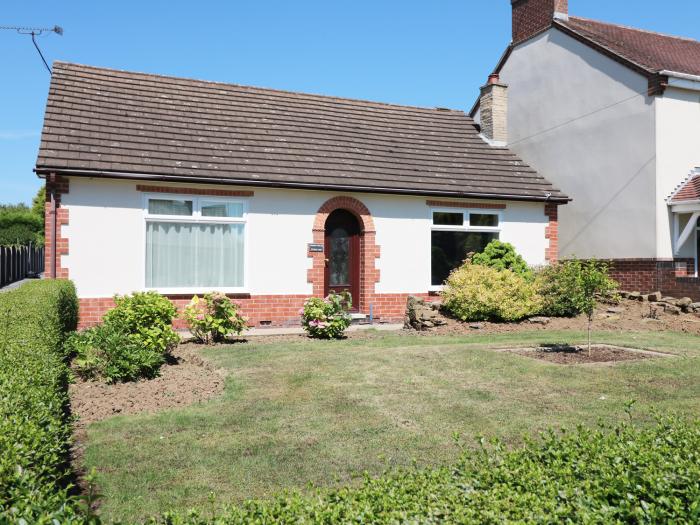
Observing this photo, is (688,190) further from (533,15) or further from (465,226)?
(533,15)

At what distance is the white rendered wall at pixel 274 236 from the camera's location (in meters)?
13.0

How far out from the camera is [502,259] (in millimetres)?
15617

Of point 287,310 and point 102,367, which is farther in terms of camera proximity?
point 287,310

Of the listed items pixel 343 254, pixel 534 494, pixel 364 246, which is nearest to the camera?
pixel 534 494

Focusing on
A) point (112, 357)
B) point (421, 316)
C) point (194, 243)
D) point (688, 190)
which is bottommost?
point (112, 357)

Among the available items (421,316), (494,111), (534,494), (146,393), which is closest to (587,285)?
(421,316)

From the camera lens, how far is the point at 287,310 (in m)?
14.6

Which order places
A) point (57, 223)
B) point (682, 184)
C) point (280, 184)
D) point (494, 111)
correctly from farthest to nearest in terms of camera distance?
point (494, 111) < point (682, 184) < point (280, 184) < point (57, 223)

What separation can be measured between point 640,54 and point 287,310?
531 inches

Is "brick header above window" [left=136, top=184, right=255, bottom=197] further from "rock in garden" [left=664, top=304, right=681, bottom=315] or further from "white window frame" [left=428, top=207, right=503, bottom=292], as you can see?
"rock in garden" [left=664, top=304, right=681, bottom=315]

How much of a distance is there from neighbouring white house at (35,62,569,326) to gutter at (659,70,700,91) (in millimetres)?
4200

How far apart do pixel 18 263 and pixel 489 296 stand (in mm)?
26685

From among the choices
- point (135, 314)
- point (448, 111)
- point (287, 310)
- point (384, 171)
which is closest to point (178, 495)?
point (135, 314)

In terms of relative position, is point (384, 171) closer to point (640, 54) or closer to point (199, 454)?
point (640, 54)
